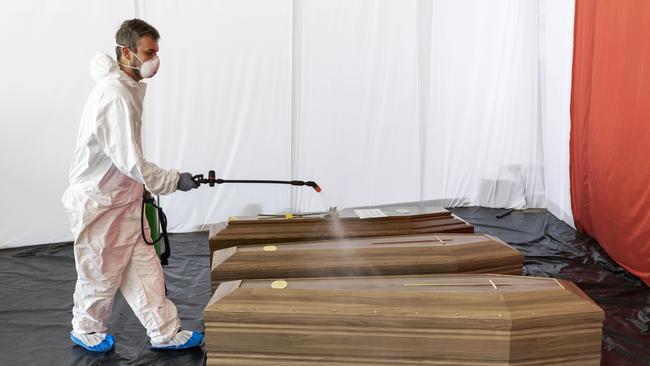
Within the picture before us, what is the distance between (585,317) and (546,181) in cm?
298

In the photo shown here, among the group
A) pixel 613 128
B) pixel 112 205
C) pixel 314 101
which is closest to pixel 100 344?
pixel 112 205

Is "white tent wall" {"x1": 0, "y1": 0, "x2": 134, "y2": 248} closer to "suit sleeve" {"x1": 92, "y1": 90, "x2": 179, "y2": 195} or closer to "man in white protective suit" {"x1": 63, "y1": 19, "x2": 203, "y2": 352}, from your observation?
"man in white protective suit" {"x1": 63, "y1": 19, "x2": 203, "y2": 352}

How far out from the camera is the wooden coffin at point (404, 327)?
1377 mm

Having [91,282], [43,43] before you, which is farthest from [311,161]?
Result: [91,282]

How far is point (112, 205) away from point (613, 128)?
2.56 m

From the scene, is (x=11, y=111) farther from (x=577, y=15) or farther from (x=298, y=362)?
(x=577, y=15)

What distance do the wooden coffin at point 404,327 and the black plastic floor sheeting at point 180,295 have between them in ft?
1.46

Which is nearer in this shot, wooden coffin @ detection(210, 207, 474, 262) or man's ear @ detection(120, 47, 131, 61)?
man's ear @ detection(120, 47, 131, 61)

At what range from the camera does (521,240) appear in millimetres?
3301

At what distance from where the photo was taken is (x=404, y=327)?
1390 mm

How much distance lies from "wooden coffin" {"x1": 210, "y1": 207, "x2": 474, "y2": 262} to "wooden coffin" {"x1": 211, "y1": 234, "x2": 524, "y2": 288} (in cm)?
23

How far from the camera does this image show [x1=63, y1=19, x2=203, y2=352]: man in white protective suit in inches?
63.9

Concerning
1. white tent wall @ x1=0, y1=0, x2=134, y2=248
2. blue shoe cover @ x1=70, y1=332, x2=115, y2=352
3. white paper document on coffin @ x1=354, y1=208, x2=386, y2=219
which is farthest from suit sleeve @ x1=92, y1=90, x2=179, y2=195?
white tent wall @ x1=0, y1=0, x2=134, y2=248

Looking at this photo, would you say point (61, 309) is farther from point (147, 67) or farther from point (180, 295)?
point (147, 67)
